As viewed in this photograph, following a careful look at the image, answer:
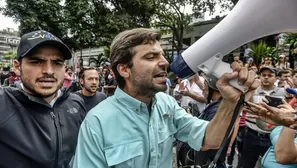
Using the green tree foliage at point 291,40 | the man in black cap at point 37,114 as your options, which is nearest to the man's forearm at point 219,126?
the man in black cap at point 37,114

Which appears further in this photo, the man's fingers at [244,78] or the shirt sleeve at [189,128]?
the shirt sleeve at [189,128]

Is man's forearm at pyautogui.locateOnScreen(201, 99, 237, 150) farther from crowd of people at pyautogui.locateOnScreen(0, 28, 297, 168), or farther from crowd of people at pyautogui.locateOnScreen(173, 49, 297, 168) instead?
crowd of people at pyautogui.locateOnScreen(173, 49, 297, 168)

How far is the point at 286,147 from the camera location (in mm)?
2082

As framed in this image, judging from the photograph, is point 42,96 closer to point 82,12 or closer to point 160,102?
point 160,102

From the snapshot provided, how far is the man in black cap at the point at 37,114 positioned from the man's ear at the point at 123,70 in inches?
14.6

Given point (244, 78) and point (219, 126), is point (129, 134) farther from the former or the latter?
point (244, 78)

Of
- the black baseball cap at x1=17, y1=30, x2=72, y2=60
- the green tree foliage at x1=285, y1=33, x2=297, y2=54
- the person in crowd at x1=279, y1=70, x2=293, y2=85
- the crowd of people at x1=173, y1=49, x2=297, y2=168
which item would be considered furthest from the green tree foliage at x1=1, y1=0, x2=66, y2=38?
the black baseball cap at x1=17, y1=30, x2=72, y2=60

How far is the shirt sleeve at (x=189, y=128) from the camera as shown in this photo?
154cm

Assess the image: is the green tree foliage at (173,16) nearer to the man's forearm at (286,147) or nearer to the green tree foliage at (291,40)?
the green tree foliage at (291,40)

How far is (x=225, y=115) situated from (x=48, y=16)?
18.1 m

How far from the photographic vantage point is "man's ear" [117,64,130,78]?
155 centimetres

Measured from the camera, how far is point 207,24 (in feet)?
86.1

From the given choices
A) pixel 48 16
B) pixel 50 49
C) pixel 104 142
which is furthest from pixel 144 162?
pixel 48 16

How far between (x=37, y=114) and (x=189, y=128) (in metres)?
0.79
